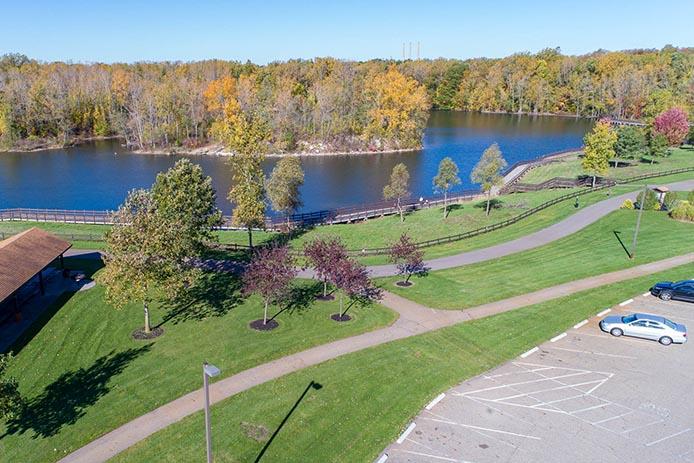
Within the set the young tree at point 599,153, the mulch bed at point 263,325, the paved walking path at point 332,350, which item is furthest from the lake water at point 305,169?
the paved walking path at point 332,350

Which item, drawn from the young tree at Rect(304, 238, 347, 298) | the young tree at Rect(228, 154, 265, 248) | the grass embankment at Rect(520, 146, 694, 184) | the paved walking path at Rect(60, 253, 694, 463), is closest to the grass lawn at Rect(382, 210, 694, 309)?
the paved walking path at Rect(60, 253, 694, 463)

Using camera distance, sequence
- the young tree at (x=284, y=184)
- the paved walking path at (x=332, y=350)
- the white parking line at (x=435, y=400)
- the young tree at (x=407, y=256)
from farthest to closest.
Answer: the young tree at (x=284, y=184)
the young tree at (x=407, y=256)
the white parking line at (x=435, y=400)
the paved walking path at (x=332, y=350)

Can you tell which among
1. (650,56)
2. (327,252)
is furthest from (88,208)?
(650,56)

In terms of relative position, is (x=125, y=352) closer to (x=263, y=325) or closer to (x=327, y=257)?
(x=263, y=325)

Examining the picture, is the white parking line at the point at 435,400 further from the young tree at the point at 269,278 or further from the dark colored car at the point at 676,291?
the dark colored car at the point at 676,291

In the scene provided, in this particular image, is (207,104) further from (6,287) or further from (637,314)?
(637,314)

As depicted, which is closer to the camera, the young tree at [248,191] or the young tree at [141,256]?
the young tree at [141,256]

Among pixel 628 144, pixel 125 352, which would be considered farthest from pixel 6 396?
pixel 628 144

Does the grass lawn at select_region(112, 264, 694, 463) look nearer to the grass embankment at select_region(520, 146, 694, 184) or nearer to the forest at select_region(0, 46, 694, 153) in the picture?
the grass embankment at select_region(520, 146, 694, 184)
